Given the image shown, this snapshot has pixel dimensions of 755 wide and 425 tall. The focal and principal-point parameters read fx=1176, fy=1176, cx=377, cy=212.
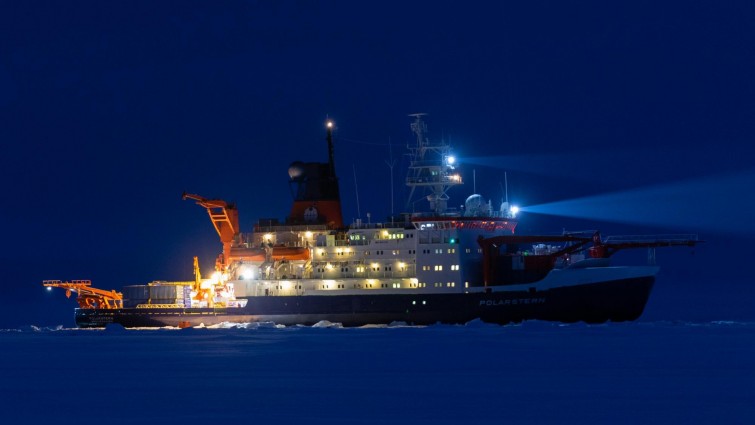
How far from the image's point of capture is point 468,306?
5859 centimetres

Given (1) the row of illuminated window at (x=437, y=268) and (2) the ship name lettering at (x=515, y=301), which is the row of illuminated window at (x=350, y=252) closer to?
(1) the row of illuminated window at (x=437, y=268)

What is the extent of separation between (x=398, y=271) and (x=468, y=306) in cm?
410

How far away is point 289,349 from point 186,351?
170 inches

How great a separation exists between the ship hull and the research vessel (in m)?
0.05

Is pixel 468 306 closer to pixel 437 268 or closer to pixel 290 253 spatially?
pixel 437 268

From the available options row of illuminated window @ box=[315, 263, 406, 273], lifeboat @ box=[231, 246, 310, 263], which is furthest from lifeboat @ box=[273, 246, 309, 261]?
row of illuminated window @ box=[315, 263, 406, 273]

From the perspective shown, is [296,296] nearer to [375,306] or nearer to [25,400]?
[375,306]

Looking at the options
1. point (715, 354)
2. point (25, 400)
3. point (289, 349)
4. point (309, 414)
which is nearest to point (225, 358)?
point (289, 349)

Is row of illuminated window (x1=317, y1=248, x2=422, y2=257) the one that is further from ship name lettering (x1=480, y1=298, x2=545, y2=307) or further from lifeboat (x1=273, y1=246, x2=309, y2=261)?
ship name lettering (x1=480, y1=298, x2=545, y2=307)

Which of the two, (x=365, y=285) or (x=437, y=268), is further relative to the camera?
(x=365, y=285)

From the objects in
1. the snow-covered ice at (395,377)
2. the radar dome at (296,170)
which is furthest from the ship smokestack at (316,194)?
the snow-covered ice at (395,377)

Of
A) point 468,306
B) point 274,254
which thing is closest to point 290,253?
point 274,254

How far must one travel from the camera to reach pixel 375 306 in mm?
59688

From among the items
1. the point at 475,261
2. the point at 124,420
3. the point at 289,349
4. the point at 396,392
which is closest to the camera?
the point at 124,420
